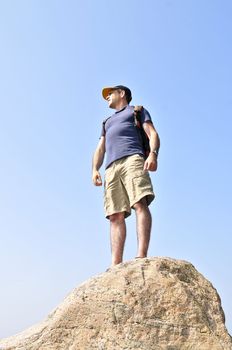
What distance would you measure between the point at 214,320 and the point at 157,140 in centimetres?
219

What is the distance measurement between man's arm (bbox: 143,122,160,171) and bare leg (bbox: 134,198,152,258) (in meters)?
0.41

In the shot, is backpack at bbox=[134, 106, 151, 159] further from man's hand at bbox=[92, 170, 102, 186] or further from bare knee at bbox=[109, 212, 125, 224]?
bare knee at bbox=[109, 212, 125, 224]

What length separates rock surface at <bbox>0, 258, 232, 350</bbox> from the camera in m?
4.05

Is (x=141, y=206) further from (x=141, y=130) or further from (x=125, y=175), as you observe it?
(x=141, y=130)

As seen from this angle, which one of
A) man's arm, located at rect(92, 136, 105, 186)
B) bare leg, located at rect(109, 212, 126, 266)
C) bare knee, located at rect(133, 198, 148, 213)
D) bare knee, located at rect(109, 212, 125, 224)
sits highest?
man's arm, located at rect(92, 136, 105, 186)

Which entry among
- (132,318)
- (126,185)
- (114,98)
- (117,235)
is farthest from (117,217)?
(114,98)

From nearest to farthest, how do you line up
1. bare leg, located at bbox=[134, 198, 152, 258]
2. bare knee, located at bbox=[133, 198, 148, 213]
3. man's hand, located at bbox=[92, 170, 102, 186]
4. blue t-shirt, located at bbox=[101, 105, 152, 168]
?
bare leg, located at bbox=[134, 198, 152, 258] → bare knee, located at bbox=[133, 198, 148, 213] → blue t-shirt, located at bbox=[101, 105, 152, 168] → man's hand, located at bbox=[92, 170, 102, 186]

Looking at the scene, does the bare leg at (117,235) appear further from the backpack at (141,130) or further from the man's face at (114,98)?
the man's face at (114,98)

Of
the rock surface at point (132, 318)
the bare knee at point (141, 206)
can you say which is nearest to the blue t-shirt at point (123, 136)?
the bare knee at point (141, 206)

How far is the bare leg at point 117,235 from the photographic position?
17.3 ft

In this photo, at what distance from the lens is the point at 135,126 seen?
574 centimetres

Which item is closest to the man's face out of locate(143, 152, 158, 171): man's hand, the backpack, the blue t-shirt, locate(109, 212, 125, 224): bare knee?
the blue t-shirt

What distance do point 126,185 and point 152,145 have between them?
0.58 metres

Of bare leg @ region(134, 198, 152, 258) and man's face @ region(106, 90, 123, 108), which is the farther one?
man's face @ region(106, 90, 123, 108)
